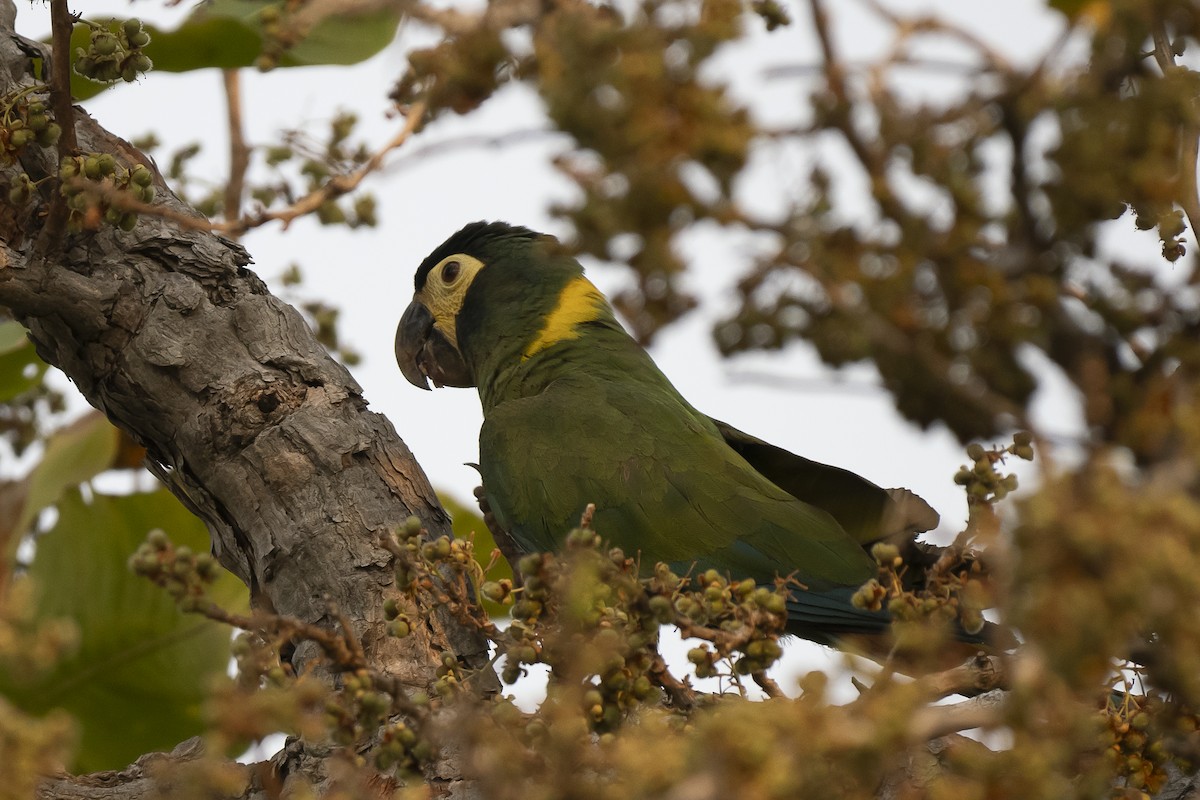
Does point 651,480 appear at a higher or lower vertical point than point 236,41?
lower

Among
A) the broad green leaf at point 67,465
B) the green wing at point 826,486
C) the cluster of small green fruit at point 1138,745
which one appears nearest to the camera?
the cluster of small green fruit at point 1138,745

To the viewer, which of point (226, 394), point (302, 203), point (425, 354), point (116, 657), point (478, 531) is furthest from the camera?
point (425, 354)

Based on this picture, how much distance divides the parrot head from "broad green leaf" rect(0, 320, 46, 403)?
100cm

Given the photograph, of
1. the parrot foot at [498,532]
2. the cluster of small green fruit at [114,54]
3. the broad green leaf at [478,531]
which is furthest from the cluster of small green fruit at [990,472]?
the broad green leaf at [478,531]

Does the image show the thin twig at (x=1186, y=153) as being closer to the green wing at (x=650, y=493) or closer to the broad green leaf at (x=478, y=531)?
the green wing at (x=650, y=493)

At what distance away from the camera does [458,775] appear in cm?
193

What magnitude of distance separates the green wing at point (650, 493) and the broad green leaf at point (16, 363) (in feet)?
3.73

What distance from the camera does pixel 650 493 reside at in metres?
2.63

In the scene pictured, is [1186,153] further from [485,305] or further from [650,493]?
[485,305]

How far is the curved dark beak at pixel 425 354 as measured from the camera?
3494 mm

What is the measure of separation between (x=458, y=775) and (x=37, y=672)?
1.00 meters

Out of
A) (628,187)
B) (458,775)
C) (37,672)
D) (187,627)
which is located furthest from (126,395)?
(628,187)

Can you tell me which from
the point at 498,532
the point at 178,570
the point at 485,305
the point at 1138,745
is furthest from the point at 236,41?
the point at 1138,745

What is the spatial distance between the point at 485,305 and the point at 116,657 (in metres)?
1.31
